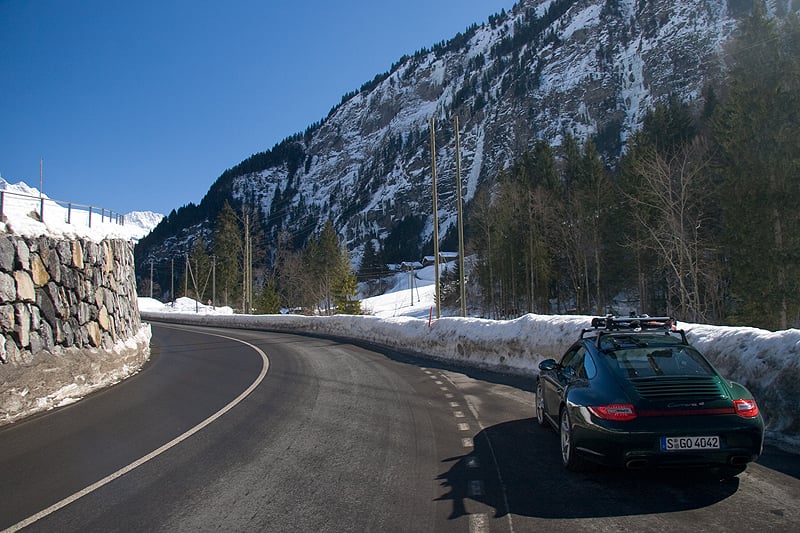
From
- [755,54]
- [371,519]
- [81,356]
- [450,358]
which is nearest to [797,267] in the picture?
[755,54]

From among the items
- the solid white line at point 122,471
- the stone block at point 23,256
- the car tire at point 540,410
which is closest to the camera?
the solid white line at point 122,471

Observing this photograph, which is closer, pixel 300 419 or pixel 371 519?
pixel 371 519

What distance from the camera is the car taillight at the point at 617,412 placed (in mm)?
4707

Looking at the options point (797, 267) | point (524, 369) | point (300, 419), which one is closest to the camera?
point (300, 419)

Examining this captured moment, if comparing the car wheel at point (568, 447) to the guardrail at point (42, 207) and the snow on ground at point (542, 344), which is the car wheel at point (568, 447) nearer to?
the snow on ground at point (542, 344)

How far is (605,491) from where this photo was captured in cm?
473

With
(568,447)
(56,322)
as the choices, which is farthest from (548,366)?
(56,322)

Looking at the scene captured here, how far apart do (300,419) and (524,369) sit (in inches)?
274

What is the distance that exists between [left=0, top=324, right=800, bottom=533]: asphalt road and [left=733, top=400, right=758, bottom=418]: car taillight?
26.4 inches

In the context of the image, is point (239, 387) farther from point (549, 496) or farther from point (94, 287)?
point (549, 496)

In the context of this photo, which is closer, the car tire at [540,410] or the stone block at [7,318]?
the car tire at [540,410]

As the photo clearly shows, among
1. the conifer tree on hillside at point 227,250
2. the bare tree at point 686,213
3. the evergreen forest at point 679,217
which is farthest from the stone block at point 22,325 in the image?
the conifer tree on hillside at point 227,250

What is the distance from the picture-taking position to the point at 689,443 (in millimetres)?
4551

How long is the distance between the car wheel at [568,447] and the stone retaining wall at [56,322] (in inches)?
346
